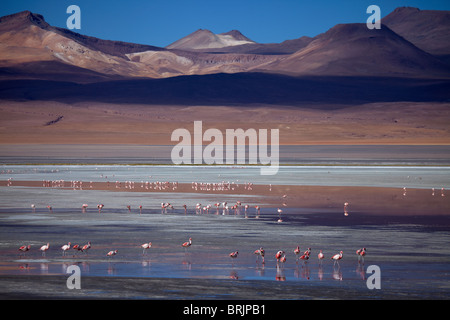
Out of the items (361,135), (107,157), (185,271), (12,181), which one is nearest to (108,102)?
(361,135)

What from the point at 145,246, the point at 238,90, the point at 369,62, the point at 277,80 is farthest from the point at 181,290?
the point at 369,62

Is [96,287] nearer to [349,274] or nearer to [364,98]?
[349,274]

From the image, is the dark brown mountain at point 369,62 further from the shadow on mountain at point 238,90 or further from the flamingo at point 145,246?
the flamingo at point 145,246

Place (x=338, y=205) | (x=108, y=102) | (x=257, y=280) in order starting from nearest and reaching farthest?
(x=257, y=280) → (x=338, y=205) → (x=108, y=102)

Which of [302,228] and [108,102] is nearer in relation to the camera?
[302,228]

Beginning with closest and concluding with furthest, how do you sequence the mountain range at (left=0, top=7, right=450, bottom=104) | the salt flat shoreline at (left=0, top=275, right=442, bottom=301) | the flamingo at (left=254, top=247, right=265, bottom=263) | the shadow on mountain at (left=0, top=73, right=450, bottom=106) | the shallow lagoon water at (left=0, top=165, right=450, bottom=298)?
the salt flat shoreline at (left=0, top=275, right=442, bottom=301) < the shallow lagoon water at (left=0, top=165, right=450, bottom=298) < the flamingo at (left=254, top=247, right=265, bottom=263) < the shadow on mountain at (left=0, top=73, right=450, bottom=106) < the mountain range at (left=0, top=7, right=450, bottom=104)

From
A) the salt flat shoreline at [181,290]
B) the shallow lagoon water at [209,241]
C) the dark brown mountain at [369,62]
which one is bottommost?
the salt flat shoreline at [181,290]

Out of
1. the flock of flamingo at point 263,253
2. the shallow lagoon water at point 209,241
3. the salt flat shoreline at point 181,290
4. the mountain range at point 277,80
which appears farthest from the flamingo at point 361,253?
the mountain range at point 277,80

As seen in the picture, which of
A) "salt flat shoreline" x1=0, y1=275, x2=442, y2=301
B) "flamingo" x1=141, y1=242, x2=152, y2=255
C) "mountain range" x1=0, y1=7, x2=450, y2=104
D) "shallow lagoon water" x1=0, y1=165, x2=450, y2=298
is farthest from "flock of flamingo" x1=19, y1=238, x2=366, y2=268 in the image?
"mountain range" x1=0, y1=7, x2=450, y2=104

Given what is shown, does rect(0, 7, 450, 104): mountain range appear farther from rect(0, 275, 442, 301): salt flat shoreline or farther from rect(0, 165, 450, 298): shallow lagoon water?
rect(0, 275, 442, 301): salt flat shoreline

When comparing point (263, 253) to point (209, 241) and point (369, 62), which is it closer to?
Answer: point (209, 241)

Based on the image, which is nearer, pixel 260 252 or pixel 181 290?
pixel 181 290
